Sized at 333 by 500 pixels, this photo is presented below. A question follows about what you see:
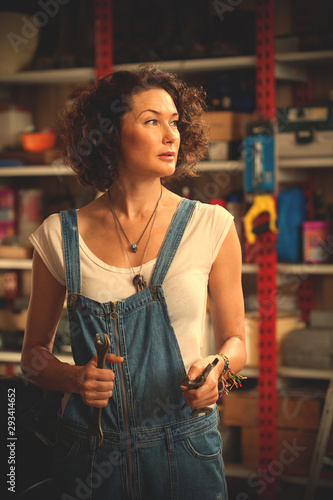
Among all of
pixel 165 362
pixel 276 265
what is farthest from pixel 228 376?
pixel 276 265

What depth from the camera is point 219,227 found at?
1216mm

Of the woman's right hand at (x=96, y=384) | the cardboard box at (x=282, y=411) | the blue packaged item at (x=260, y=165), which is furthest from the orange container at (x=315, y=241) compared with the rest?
the woman's right hand at (x=96, y=384)

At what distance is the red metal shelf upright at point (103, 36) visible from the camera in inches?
113

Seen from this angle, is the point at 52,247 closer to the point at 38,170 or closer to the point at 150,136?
the point at 150,136

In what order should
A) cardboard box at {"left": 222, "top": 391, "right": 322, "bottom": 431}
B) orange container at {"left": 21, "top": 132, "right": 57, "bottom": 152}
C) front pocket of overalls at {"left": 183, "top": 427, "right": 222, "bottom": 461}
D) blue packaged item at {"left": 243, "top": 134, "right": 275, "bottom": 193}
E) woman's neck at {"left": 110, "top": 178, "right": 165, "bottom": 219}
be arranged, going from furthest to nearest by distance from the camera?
1. orange container at {"left": 21, "top": 132, "right": 57, "bottom": 152}
2. cardboard box at {"left": 222, "top": 391, "right": 322, "bottom": 431}
3. blue packaged item at {"left": 243, "top": 134, "right": 275, "bottom": 193}
4. woman's neck at {"left": 110, "top": 178, "right": 165, "bottom": 219}
5. front pocket of overalls at {"left": 183, "top": 427, "right": 222, "bottom": 461}

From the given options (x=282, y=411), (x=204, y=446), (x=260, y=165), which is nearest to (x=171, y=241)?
(x=204, y=446)

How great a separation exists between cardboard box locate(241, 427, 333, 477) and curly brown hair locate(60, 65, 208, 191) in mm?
1782

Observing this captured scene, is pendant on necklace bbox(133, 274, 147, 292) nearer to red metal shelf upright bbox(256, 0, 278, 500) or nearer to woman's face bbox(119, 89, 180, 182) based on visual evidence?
woman's face bbox(119, 89, 180, 182)

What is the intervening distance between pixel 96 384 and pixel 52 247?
1.05 ft

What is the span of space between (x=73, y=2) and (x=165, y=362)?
8.33 ft

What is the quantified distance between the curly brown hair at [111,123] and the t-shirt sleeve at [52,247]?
0.61 ft

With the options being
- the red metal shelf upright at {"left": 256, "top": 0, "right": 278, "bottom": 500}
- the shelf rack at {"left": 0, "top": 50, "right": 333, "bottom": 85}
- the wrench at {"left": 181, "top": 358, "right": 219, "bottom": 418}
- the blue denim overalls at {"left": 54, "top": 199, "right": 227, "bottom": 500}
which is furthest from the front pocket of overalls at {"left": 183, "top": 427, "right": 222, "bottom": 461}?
the shelf rack at {"left": 0, "top": 50, "right": 333, "bottom": 85}

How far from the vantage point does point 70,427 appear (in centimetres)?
118

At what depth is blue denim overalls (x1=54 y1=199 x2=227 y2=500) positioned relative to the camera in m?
1.12
